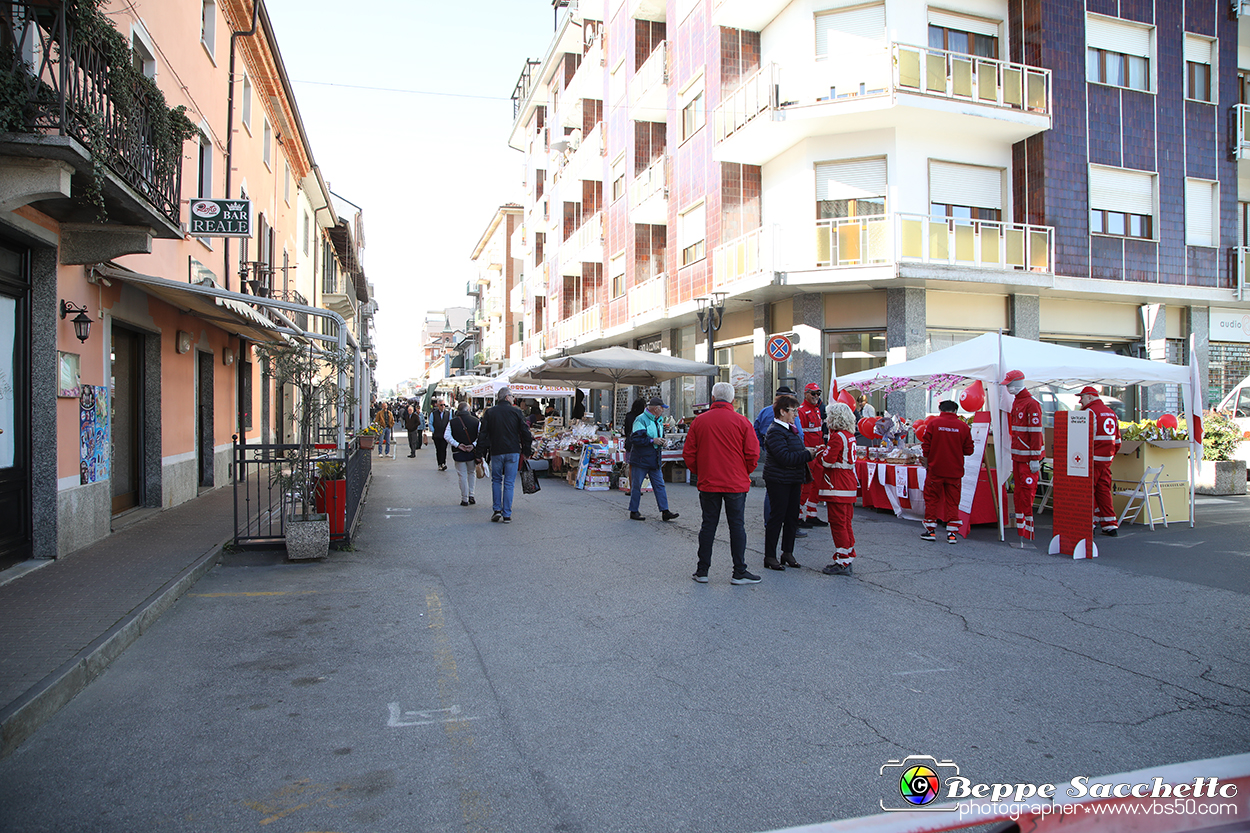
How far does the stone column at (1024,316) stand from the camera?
19156 millimetres

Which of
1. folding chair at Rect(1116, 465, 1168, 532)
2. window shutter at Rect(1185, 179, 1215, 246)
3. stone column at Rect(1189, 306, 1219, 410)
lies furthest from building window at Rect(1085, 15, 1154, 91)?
folding chair at Rect(1116, 465, 1168, 532)

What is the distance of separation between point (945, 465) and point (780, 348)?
8.13m

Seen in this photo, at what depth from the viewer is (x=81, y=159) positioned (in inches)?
237

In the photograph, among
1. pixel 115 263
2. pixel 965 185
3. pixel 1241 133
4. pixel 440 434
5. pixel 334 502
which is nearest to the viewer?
pixel 334 502

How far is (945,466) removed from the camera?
9.48 meters

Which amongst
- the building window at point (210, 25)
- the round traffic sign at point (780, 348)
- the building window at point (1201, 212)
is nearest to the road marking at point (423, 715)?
the building window at point (210, 25)

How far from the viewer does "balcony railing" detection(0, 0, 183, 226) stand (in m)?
5.78

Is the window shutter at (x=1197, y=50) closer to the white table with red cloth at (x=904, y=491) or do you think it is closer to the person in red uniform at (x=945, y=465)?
the white table with red cloth at (x=904, y=491)

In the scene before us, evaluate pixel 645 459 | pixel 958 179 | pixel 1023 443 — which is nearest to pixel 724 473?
pixel 645 459

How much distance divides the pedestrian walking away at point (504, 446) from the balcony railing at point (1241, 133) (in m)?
21.1

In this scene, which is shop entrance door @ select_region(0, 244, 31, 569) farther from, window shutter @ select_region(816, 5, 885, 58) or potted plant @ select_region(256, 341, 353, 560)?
window shutter @ select_region(816, 5, 885, 58)

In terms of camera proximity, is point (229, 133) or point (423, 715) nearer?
point (423, 715)

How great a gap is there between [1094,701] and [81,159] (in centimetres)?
778

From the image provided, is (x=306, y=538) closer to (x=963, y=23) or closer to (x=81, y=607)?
(x=81, y=607)
